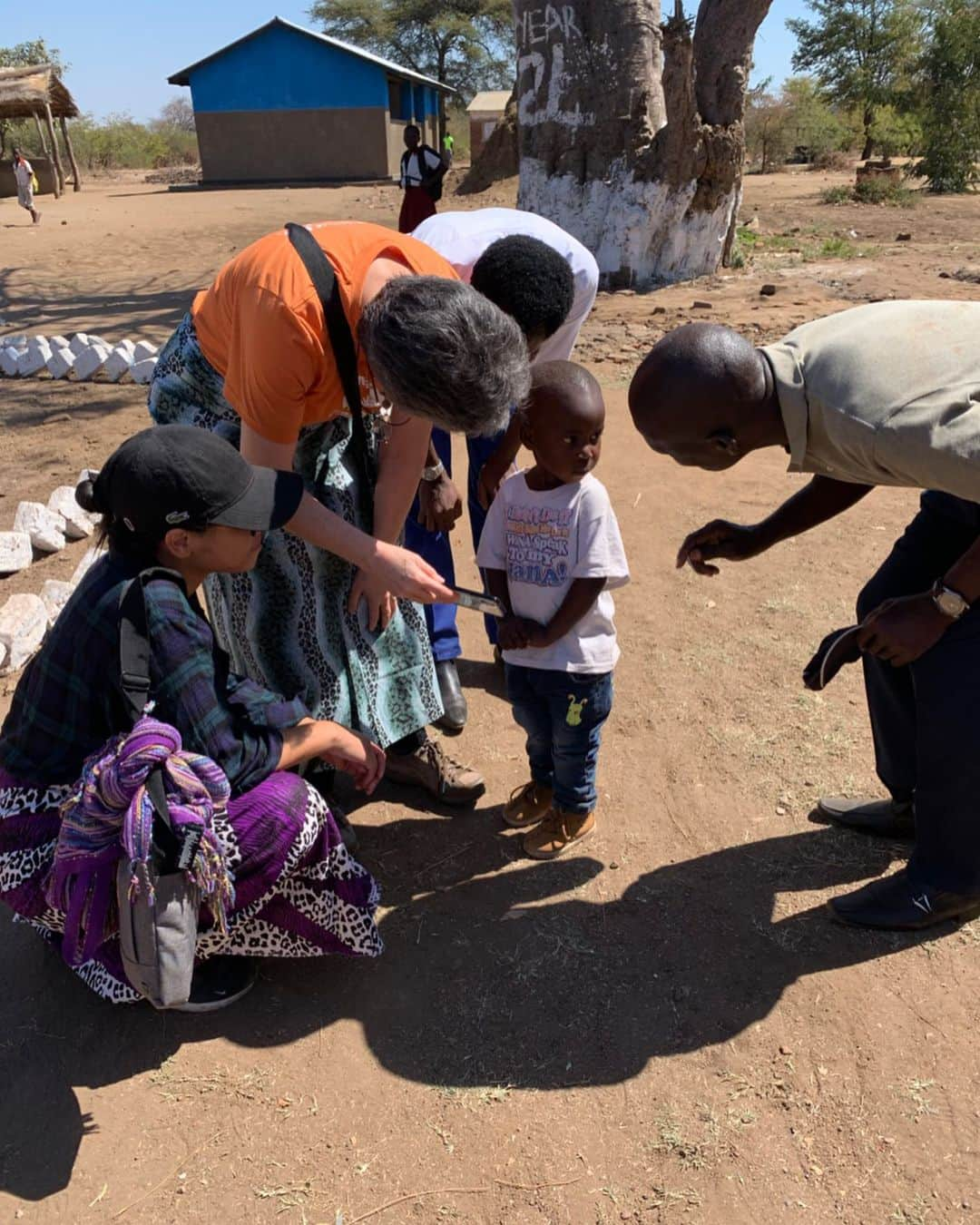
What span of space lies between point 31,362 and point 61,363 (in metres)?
0.31

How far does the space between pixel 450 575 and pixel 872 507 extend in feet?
7.72

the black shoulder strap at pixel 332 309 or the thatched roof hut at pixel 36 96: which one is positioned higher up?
the thatched roof hut at pixel 36 96

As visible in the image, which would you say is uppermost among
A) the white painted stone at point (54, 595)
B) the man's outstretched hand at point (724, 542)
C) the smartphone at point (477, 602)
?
the man's outstretched hand at point (724, 542)

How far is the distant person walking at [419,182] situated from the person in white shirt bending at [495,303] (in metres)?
6.85

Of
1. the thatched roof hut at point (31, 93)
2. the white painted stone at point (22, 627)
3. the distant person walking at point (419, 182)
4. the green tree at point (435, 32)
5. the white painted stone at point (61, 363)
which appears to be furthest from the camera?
the green tree at point (435, 32)

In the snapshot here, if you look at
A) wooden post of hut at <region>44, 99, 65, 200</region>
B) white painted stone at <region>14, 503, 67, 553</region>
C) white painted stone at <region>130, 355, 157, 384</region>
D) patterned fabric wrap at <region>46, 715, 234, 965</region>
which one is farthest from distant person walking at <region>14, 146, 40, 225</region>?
patterned fabric wrap at <region>46, 715, 234, 965</region>

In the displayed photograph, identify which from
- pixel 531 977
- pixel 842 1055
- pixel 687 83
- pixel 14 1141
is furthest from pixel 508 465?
pixel 687 83

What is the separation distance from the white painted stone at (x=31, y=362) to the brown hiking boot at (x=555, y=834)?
20.0ft

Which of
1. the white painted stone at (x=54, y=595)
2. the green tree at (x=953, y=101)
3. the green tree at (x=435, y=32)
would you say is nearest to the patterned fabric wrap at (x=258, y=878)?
the white painted stone at (x=54, y=595)

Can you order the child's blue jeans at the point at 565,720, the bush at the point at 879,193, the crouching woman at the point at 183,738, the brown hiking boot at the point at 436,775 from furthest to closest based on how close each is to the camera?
the bush at the point at 879,193 → the brown hiking boot at the point at 436,775 → the child's blue jeans at the point at 565,720 → the crouching woman at the point at 183,738

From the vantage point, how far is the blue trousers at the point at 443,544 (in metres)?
3.20

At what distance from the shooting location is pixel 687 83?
8453 millimetres

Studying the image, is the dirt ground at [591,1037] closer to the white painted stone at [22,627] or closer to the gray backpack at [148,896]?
the white painted stone at [22,627]

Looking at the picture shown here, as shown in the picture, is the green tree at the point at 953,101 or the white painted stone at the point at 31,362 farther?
the green tree at the point at 953,101
